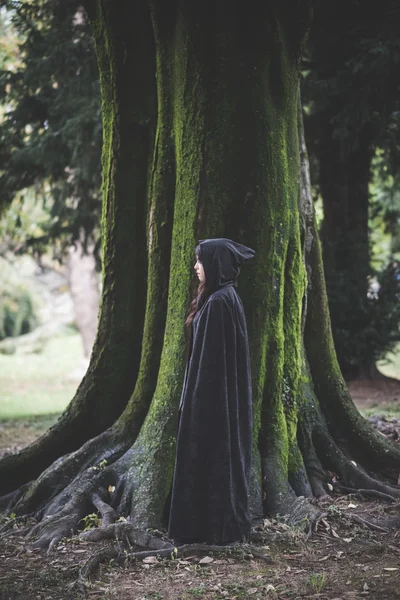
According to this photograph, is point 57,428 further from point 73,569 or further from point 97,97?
point 97,97

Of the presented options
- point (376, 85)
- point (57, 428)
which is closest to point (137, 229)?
point (57, 428)

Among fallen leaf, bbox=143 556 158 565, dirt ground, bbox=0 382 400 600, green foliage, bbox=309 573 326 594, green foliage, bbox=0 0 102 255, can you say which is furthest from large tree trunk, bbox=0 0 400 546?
green foliage, bbox=0 0 102 255

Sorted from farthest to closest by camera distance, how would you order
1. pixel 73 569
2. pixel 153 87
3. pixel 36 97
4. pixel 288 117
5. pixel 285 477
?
pixel 36 97 → pixel 153 87 → pixel 288 117 → pixel 285 477 → pixel 73 569

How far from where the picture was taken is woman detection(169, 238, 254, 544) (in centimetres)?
547

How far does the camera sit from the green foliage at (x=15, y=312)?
39.8 meters

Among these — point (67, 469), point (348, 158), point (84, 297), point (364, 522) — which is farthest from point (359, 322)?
point (84, 297)

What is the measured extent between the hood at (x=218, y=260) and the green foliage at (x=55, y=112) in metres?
7.55

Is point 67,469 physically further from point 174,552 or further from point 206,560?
point 206,560

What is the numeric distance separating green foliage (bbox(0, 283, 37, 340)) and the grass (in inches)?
93.8

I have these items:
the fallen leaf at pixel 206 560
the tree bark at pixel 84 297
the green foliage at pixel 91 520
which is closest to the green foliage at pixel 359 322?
the green foliage at pixel 91 520

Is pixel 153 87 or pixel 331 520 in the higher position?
pixel 153 87

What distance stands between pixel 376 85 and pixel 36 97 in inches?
256

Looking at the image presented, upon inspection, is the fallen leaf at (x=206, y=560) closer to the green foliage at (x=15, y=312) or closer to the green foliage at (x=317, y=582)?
the green foliage at (x=317, y=582)

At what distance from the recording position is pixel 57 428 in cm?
740
